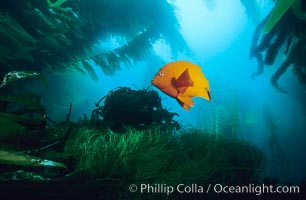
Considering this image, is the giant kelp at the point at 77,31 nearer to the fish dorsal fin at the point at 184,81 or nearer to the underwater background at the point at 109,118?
the underwater background at the point at 109,118

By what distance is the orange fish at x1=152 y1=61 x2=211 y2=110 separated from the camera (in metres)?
2.50

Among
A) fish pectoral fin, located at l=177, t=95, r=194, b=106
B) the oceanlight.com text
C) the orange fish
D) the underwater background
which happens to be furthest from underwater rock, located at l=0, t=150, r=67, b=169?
fish pectoral fin, located at l=177, t=95, r=194, b=106

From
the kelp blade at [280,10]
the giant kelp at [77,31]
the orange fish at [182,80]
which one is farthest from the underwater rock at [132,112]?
the kelp blade at [280,10]

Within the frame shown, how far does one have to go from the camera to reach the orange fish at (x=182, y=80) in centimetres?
250

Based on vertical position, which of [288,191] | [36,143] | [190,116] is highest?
[190,116]

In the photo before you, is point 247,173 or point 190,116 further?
point 190,116

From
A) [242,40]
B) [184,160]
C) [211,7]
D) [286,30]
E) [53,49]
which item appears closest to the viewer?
[184,160]

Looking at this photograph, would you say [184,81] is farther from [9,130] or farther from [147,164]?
[9,130]

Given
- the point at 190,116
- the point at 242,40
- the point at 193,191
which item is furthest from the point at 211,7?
the point at 242,40

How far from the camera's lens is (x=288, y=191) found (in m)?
2.76

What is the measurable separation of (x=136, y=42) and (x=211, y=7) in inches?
200

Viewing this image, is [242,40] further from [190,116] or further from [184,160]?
[184,160]

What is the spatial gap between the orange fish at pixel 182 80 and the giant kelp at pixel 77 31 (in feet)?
6.64

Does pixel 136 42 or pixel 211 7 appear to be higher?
pixel 211 7
